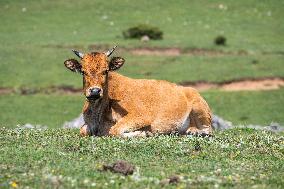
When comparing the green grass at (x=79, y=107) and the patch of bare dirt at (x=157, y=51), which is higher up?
the green grass at (x=79, y=107)

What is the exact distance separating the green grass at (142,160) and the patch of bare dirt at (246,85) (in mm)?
28878

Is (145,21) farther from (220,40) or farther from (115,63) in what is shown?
(115,63)

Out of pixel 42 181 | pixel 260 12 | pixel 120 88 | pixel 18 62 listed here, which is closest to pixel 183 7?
pixel 260 12

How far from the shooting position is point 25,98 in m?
46.7

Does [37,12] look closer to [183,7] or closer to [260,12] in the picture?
[183,7]

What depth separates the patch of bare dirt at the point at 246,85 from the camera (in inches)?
1950

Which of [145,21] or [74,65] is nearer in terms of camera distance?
[74,65]

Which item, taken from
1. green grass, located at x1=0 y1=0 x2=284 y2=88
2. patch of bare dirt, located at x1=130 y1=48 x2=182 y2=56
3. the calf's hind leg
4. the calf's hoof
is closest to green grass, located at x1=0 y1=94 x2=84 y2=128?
green grass, located at x1=0 y1=0 x2=284 y2=88

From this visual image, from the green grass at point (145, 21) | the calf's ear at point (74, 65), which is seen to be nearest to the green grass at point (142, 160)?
the calf's ear at point (74, 65)

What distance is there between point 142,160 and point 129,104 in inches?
164

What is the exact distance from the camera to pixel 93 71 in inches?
779

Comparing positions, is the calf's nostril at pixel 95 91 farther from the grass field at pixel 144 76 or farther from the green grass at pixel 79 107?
the green grass at pixel 79 107

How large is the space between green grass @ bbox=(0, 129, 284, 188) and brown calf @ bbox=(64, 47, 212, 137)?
101 cm

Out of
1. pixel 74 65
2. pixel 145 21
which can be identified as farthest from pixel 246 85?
pixel 74 65
